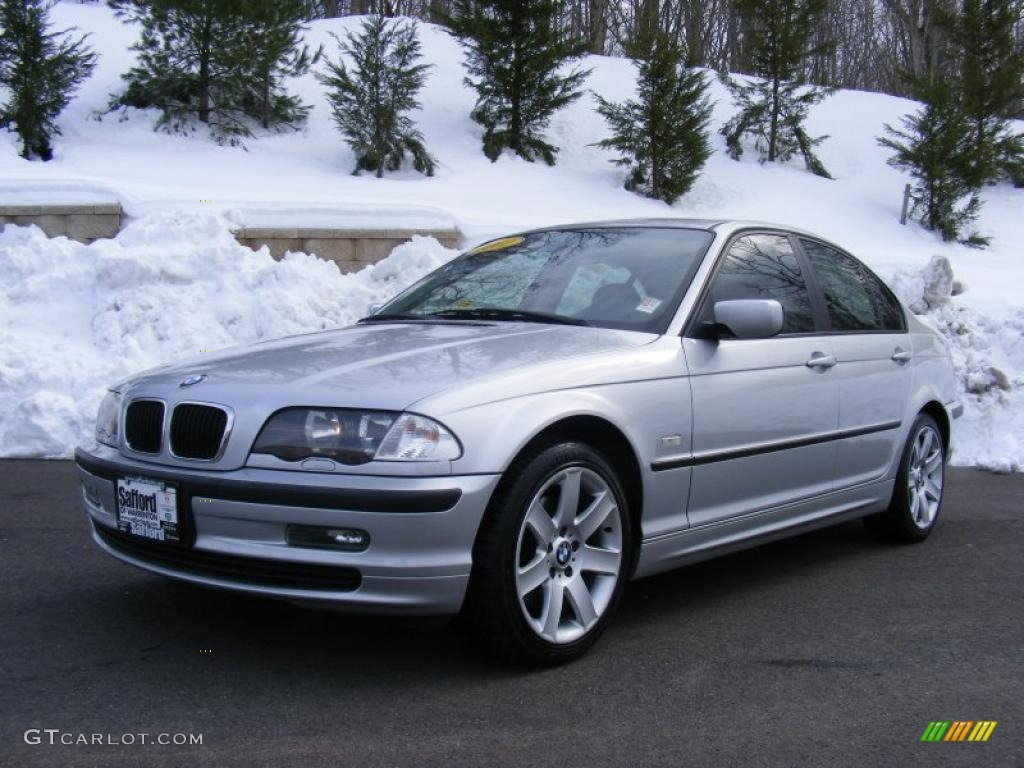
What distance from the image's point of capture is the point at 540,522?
3.43 meters

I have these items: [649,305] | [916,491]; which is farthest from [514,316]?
[916,491]

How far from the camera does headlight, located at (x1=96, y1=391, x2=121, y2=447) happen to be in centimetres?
379

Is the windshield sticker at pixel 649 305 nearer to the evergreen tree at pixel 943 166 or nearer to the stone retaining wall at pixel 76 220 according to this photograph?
the stone retaining wall at pixel 76 220

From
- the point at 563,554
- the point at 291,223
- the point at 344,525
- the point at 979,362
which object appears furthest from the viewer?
the point at 291,223

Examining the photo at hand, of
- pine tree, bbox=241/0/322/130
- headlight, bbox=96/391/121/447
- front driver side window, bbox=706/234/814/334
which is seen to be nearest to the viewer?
headlight, bbox=96/391/121/447

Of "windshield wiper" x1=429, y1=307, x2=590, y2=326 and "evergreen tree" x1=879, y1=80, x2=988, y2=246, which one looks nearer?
"windshield wiper" x1=429, y1=307, x2=590, y2=326

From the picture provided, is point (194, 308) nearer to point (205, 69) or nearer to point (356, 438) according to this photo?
point (356, 438)

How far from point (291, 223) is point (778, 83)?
11.7m

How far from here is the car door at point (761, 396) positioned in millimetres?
4059

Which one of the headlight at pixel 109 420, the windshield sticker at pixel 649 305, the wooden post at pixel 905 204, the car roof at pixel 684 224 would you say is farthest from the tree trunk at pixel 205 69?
the windshield sticker at pixel 649 305

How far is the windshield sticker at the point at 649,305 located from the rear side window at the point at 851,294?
1.17m

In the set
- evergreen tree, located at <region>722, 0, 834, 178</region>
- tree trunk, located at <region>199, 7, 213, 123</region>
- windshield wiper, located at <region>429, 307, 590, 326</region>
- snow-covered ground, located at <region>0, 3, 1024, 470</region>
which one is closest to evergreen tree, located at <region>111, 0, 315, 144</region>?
tree trunk, located at <region>199, 7, 213, 123</region>

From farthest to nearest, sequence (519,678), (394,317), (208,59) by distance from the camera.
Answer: (208,59), (394,317), (519,678)

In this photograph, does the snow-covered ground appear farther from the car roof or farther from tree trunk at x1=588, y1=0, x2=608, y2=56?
tree trunk at x1=588, y1=0, x2=608, y2=56
